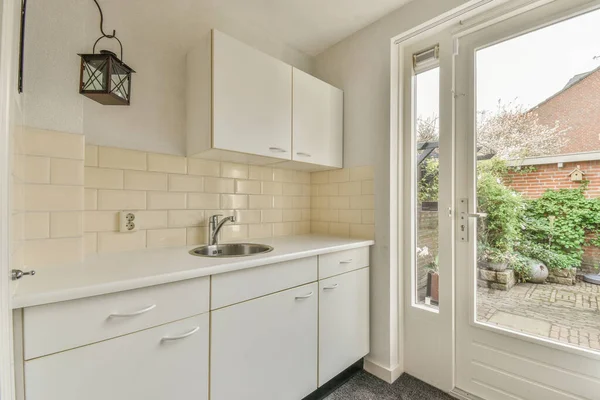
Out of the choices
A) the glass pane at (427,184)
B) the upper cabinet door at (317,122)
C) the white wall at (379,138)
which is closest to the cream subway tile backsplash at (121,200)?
the upper cabinet door at (317,122)

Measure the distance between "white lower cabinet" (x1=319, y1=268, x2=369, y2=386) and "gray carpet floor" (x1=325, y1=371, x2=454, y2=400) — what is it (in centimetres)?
15

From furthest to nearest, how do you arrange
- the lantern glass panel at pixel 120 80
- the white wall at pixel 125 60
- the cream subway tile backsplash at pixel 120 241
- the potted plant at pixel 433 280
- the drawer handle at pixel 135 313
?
the potted plant at pixel 433 280
the cream subway tile backsplash at pixel 120 241
the lantern glass panel at pixel 120 80
the white wall at pixel 125 60
the drawer handle at pixel 135 313

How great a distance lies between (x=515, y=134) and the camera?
148 centimetres

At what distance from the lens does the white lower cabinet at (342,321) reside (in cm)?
154

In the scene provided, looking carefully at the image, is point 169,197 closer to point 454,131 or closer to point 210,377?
point 210,377

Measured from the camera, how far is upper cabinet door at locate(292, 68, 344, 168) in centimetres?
179

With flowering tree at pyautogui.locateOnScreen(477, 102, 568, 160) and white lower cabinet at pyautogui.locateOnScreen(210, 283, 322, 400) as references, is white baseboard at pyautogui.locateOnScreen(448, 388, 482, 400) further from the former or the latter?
flowering tree at pyautogui.locateOnScreen(477, 102, 568, 160)

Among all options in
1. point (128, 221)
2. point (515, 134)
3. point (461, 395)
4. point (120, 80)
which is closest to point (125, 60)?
point (120, 80)

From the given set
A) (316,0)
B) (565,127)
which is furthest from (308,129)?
(565,127)

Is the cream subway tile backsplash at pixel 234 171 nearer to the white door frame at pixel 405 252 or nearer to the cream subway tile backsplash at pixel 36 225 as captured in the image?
the cream subway tile backsplash at pixel 36 225

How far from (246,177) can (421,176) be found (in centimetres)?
121

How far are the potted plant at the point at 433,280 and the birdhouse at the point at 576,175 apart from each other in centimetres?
78

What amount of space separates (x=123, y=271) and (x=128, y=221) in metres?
0.52

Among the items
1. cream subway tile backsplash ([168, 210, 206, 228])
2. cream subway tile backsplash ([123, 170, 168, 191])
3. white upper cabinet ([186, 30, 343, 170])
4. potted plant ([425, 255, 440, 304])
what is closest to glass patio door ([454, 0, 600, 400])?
potted plant ([425, 255, 440, 304])
